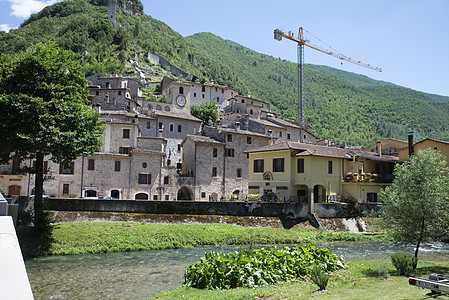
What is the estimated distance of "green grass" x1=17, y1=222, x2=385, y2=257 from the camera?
76.6ft

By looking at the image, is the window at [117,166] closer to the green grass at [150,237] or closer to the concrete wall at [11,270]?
the green grass at [150,237]

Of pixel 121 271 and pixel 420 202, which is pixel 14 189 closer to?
pixel 121 271

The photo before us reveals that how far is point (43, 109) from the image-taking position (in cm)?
2223

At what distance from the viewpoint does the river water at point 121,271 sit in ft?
47.5

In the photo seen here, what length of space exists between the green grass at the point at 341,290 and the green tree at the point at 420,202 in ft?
7.88

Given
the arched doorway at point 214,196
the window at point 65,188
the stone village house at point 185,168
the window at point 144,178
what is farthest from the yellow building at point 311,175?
the window at point 65,188

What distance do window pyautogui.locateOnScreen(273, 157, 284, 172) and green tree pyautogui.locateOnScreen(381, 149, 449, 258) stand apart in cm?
1990

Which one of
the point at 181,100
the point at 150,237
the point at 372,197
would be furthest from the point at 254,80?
the point at 150,237

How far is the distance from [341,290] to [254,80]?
17423 cm

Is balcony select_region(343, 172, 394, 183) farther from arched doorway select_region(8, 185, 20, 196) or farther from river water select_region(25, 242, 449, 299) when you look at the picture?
arched doorway select_region(8, 185, 20, 196)

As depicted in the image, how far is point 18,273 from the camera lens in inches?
112

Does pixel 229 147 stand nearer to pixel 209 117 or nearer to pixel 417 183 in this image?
pixel 209 117

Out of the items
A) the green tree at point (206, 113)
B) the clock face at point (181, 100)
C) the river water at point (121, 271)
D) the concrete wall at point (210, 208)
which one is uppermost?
the clock face at point (181, 100)

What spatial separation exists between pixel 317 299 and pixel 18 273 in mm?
9397
